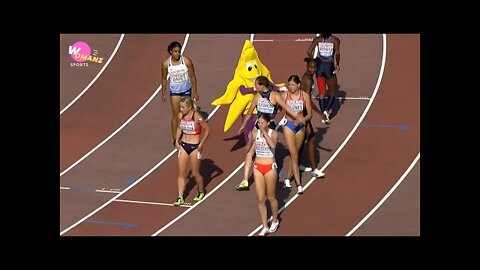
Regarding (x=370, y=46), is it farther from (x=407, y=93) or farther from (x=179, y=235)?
(x=179, y=235)

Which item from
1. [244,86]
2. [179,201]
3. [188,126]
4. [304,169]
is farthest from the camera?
[244,86]

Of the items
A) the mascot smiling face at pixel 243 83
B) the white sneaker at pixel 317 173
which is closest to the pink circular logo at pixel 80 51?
the mascot smiling face at pixel 243 83

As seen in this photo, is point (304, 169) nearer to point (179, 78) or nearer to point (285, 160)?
point (285, 160)

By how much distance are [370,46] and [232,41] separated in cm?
371

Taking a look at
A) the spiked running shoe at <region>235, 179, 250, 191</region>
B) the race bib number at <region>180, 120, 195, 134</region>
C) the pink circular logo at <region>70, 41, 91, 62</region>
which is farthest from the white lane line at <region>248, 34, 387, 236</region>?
the pink circular logo at <region>70, 41, 91, 62</region>

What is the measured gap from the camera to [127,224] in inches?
609

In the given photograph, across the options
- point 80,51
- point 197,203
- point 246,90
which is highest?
point 80,51

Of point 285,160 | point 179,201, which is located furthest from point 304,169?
point 179,201

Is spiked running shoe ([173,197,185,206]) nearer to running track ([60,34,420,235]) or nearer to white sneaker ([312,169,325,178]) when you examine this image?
running track ([60,34,420,235])

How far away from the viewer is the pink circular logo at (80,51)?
934 inches

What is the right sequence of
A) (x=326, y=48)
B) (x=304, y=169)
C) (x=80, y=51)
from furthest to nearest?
(x=80, y=51) < (x=326, y=48) < (x=304, y=169)

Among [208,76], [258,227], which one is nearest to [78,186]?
[258,227]

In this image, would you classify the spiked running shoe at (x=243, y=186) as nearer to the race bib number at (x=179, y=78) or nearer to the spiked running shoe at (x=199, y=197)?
the spiked running shoe at (x=199, y=197)

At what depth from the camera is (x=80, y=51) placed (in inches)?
943
